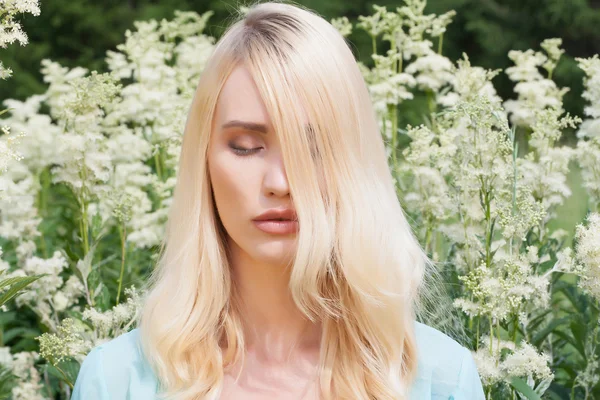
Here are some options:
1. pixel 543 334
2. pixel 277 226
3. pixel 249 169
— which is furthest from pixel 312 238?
pixel 543 334

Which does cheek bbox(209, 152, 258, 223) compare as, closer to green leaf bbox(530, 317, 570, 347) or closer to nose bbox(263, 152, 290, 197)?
nose bbox(263, 152, 290, 197)

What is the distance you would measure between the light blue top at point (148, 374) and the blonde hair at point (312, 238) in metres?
0.03

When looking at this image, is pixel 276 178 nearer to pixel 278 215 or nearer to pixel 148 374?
pixel 278 215

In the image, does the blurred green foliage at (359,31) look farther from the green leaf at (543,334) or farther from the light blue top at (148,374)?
the light blue top at (148,374)

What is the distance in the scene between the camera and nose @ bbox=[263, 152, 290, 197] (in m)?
1.62

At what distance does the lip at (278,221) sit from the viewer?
1.64 metres

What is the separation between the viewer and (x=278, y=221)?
166 centimetres

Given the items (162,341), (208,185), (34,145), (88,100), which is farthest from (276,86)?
(34,145)

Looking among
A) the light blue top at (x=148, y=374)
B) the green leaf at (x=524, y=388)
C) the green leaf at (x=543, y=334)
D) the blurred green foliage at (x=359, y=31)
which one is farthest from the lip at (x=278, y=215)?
the blurred green foliage at (x=359, y=31)

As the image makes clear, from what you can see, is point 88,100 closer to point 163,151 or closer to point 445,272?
point 163,151

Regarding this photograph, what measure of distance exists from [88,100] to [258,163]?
95 centimetres

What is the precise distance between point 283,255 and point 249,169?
170mm

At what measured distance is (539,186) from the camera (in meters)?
2.50

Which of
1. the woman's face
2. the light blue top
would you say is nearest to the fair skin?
the woman's face
